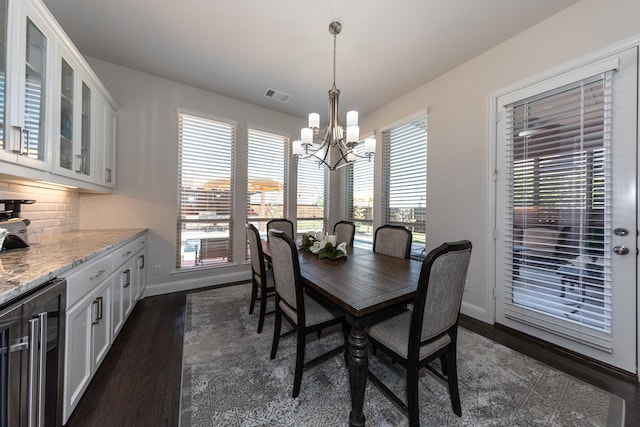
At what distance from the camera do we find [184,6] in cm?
198

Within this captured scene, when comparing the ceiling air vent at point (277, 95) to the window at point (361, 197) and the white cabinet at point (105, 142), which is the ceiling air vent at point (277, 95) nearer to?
the window at point (361, 197)

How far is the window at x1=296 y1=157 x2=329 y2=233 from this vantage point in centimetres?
439

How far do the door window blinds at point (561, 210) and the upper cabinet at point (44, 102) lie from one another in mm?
3833

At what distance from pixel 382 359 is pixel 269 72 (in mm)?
3406

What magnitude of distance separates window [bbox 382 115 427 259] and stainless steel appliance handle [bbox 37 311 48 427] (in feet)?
11.4

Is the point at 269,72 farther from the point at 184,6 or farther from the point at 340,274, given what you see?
the point at 340,274

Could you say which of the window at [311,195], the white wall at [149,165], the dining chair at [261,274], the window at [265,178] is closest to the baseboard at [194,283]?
the white wall at [149,165]

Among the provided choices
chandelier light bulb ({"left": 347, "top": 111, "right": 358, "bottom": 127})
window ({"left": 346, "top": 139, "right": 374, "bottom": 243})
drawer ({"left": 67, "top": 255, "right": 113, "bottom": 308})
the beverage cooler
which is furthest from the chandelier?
the beverage cooler

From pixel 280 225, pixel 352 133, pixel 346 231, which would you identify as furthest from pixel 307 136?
pixel 280 225

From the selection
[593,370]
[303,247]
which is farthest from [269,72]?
[593,370]

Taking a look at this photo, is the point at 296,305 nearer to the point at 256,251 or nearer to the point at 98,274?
the point at 256,251

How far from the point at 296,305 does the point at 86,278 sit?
4.26ft

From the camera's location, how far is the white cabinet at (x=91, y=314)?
1235 millimetres

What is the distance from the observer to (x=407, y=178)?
3432mm
